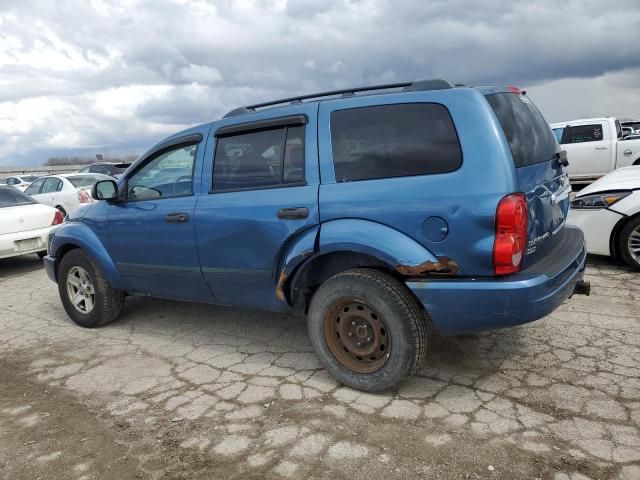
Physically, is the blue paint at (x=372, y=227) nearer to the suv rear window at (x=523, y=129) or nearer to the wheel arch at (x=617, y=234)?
the suv rear window at (x=523, y=129)

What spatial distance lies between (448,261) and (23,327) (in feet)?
14.9

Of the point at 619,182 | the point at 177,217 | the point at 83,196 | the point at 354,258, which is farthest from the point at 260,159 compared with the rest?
the point at 83,196

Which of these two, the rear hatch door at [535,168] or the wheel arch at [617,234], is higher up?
the rear hatch door at [535,168]

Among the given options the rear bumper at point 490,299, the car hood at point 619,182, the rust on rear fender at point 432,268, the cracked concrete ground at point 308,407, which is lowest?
the cracked concrete ground at point 308,407

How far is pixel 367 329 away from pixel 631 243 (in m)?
3.79

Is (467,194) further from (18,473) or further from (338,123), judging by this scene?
(18,473)

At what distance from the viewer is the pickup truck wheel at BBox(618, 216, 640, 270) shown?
17.6 feet

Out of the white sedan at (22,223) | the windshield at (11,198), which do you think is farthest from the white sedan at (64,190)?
the white sedan at (22,223)

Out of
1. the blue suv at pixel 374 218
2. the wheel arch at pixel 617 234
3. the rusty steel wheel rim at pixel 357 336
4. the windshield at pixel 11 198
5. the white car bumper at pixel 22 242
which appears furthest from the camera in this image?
the windshield at pixel 11 198

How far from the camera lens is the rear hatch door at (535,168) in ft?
9.59

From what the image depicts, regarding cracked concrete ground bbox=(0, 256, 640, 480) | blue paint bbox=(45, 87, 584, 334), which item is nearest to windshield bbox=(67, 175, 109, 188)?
cracked concrete ground bbox=(0, 256, 640, 480)

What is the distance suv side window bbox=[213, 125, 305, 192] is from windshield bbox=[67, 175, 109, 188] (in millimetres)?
10363

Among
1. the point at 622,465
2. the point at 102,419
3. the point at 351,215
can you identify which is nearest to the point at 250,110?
the point at 351,215

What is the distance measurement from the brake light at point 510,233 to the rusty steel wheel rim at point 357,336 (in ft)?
2.56
